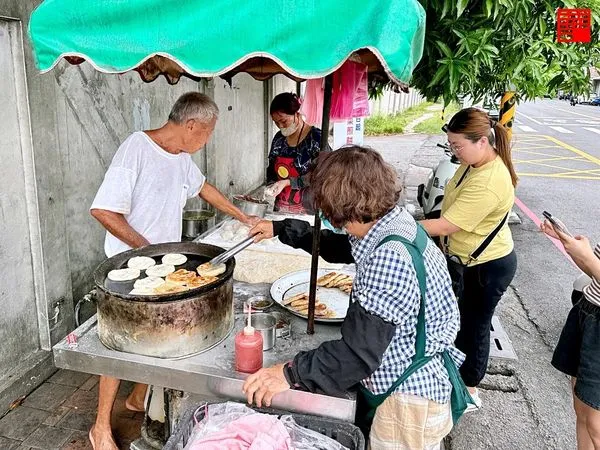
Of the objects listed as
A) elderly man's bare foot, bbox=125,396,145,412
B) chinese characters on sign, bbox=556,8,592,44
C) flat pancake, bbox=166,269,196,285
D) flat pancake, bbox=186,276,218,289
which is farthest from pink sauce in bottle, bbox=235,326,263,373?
chinese characters on sign, bbox=556,8,592,44

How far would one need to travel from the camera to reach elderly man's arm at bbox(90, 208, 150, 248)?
2.63m

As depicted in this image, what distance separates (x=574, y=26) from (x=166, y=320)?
3.50 metres

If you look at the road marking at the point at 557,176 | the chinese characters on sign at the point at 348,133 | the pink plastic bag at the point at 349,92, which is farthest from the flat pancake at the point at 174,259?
the road marking at the point at 557,176

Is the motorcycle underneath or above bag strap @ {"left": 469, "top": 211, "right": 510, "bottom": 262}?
underneath

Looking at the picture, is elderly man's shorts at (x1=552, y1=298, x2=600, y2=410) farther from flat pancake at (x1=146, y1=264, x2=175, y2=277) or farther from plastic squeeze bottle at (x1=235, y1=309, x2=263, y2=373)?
flat pancake at (x1=146, y1=264, x2=175, y2=277)

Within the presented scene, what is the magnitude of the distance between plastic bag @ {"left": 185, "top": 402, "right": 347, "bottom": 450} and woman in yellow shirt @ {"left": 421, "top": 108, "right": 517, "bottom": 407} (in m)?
1.64

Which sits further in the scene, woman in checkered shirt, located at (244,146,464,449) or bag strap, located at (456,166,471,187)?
bag strap, located at (456,166,471,187)

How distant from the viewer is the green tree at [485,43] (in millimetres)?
2730

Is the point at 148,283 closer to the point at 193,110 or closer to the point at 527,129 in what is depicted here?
the point at 193,110

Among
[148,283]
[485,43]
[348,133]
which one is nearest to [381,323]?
[148,283]

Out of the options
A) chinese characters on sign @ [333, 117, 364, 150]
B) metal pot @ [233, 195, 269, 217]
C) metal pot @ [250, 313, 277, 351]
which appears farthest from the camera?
chinese characters on sign @ [333, 117, 364, 150]

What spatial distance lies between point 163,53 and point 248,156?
22.4ft

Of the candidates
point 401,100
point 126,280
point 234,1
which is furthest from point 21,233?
point 401,100

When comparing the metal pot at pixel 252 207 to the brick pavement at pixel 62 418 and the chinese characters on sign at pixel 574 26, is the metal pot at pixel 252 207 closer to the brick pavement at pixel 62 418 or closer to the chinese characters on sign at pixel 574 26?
the brick pavement at pixel 62 418
